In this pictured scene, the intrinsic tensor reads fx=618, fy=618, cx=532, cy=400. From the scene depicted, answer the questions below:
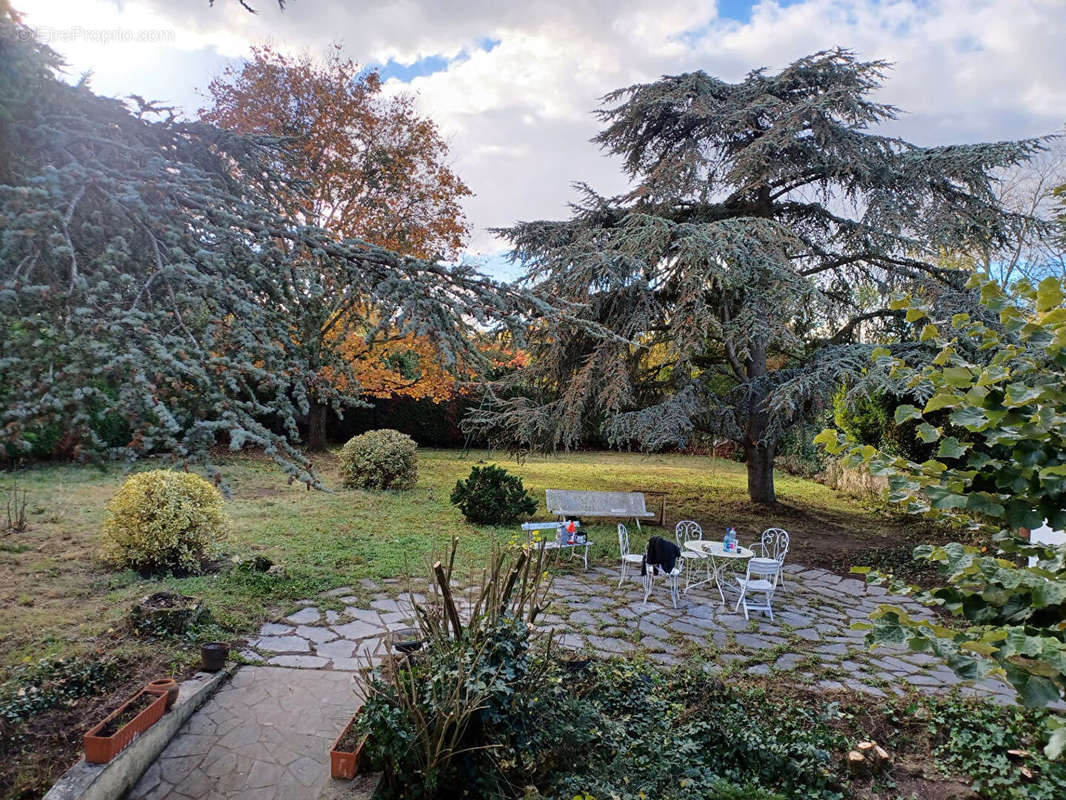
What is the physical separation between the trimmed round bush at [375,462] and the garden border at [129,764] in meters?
8.10

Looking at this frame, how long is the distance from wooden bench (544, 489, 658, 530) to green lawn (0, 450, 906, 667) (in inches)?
16.4

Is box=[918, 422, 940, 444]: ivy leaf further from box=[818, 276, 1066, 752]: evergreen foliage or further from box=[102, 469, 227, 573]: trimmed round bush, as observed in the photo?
box=[102, 469, 227, 573]: trimmed round bush

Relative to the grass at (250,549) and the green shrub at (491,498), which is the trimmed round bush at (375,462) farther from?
the green shrub at (491,498)

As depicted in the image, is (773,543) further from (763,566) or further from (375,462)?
(375,462)

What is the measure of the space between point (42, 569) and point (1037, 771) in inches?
327

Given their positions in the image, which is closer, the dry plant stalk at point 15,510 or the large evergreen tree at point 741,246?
the dry plant stalk at point 15,510

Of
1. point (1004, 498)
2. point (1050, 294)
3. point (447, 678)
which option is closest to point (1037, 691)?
point (1004, 498)

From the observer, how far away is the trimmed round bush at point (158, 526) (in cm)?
610

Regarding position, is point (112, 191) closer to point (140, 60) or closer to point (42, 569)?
point (140, 60)

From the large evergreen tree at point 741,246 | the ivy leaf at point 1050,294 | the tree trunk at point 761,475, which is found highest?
the large evergreen tree at point 741,246

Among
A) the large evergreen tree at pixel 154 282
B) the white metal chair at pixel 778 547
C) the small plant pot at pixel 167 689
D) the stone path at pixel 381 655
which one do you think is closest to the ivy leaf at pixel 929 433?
the large evergreen tree at pixel 154 282

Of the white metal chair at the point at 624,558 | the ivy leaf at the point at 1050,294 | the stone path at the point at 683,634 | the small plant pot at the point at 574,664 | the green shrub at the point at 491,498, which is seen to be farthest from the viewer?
the green shrub at the point at 491,498

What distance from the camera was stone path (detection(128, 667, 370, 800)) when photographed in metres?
3.13

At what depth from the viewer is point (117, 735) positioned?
120 inches
